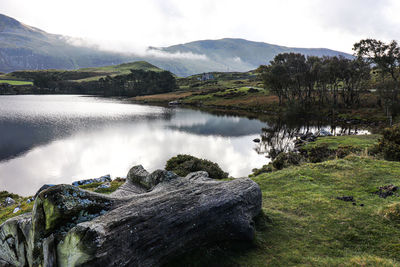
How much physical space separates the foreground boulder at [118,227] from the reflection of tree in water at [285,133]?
30607mm

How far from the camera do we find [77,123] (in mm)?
65938

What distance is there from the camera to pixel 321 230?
948cm

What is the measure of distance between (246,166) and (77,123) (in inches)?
2188

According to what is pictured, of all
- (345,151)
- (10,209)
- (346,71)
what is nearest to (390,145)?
(345,151)

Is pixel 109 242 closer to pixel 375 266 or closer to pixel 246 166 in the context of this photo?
pixel 375 266

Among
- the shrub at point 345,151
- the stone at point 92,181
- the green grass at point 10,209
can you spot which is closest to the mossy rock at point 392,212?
the shrub at point 345,151

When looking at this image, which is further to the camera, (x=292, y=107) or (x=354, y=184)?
(x=292, y=107)

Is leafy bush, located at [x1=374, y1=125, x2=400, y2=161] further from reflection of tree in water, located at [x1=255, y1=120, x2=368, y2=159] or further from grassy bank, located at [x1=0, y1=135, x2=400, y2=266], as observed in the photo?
reflection of tree in water, located at [x1=255, y1=120, x2=368, y2=159]

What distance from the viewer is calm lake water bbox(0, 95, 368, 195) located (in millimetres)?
30772

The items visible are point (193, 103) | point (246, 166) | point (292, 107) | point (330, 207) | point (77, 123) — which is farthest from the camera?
point (193, 103)

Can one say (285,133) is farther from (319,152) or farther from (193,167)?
(193,167)

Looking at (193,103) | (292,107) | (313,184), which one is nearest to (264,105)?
(292,107)

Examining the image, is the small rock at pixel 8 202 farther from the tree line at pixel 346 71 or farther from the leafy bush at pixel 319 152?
the tree line at pixel 346 71

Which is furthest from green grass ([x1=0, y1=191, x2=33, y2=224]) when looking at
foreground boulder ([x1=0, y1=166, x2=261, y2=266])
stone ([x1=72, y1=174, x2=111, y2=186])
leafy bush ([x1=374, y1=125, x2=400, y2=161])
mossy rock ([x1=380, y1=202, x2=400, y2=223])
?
leafy bush ([x1=374, y1=125, x2=400, y2=161])
